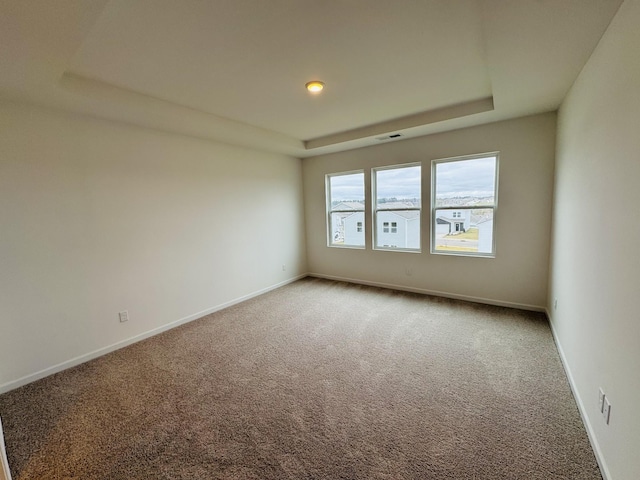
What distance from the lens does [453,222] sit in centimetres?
413

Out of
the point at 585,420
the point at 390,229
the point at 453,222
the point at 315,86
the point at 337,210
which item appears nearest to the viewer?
the point at 585,420

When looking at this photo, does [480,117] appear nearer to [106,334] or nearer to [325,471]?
[325,471]

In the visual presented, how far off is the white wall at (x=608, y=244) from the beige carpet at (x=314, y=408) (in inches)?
14.4

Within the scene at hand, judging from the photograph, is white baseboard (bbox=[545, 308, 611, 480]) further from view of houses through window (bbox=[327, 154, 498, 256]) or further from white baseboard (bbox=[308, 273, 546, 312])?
view of houses through window (bbox=[327, 154, 498, 256])

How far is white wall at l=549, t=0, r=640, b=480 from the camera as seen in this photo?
1.26m

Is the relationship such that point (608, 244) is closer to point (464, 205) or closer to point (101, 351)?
point (464, 205)

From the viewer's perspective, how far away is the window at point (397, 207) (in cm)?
445

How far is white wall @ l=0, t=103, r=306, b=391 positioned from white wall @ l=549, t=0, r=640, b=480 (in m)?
3.91

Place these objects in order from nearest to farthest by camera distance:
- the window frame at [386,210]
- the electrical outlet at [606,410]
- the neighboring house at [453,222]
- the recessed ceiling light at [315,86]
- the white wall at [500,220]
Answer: the electrical outlet at [606,410]
the recessed ceiling light at [315,86]
the white wall at [500,220]
the neighboring house at [453,222]
the window frame at [386,210]

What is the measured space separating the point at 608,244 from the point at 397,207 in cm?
315

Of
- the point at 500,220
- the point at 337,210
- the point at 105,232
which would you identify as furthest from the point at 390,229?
the point at 105,232

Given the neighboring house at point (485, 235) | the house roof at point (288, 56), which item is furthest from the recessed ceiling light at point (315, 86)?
the neighboring house at point (485, 235)

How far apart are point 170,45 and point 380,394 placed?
9.63ft

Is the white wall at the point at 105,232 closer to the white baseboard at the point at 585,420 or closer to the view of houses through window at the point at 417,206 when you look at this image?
the view of houses through window at the point at 417,206
